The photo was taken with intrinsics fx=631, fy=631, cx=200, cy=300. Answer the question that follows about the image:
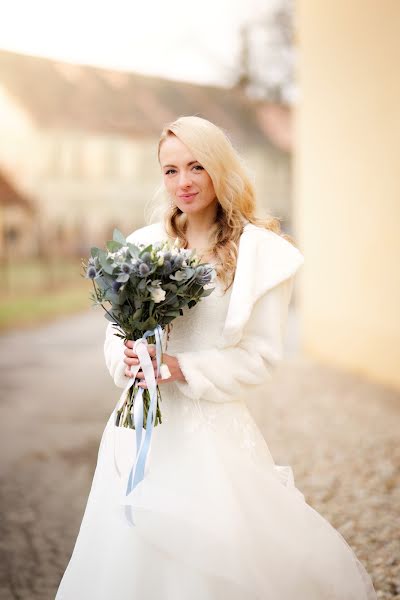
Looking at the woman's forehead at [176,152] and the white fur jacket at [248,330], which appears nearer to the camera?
the white fur jacket at [248,330]

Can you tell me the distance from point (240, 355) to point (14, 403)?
523cm

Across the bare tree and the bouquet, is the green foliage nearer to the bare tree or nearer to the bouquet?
the bouquet

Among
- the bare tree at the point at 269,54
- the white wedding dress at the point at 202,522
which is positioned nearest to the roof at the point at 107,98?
the bare tree at the point at 269,54

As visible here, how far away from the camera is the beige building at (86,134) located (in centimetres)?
1045

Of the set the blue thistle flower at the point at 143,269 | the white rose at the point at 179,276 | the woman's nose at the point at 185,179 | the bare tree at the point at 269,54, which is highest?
the bare tree at the point at 269,54

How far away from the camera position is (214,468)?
1736 mm

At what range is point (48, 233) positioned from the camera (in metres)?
10.9

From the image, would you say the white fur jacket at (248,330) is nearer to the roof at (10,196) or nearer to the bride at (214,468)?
the bride at (214,468)

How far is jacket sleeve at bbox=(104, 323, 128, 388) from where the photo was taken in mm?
1830

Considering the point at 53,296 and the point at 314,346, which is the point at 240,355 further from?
the point at 53,296

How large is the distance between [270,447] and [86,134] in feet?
26.5

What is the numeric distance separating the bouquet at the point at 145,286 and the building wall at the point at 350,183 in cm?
500

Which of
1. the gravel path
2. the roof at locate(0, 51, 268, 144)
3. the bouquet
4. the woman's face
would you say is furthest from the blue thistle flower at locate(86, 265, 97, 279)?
the roof at locate(0, 51, 268, 144)

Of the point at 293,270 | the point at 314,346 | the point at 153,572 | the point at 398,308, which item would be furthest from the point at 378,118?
the point at 153,572
